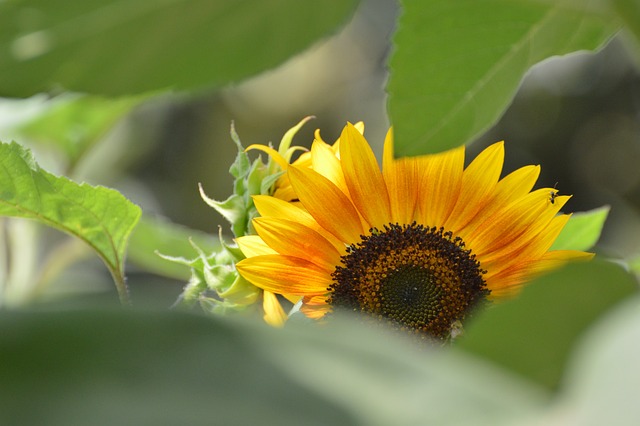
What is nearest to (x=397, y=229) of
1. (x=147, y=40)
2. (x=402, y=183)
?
(x=402, y=183)

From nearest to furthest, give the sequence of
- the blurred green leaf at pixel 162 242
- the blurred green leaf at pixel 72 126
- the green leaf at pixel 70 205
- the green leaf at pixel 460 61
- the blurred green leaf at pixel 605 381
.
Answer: the blurred green leaf at pixel 605 381
the green leaf at pixel 460 61
the green leaf at pixel 70 205
the blurred green leaf at pixel 162 242
the blurred green leaf at pixel 72 126

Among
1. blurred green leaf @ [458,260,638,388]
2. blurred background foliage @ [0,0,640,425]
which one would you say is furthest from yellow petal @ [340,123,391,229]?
blurred green leaf @ [458,260,638,388]

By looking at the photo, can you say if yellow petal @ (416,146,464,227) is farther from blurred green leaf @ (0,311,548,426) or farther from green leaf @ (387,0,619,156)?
blurred green leaf @ (0,311,548,426)

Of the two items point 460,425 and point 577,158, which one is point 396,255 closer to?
point 460,425

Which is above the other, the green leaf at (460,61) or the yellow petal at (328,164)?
the yellow petal at (328,164)

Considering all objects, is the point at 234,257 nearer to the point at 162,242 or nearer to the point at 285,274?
the point at 285,274

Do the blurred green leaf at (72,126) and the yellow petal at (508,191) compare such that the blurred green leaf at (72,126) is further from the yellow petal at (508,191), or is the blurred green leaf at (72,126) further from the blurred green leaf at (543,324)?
the blurred green leaf at (543,324)

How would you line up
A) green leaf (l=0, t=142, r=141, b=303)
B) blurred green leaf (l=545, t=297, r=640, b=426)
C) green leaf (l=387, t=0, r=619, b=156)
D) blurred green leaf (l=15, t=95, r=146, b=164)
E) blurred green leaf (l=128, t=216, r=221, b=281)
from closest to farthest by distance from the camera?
blurred green leaf (l=545, t=297, r=640, b=426) < green leaf (l=387, t=0, r=619, b=156) < green leaf (l=0, t=142, r=141, b=303) < blurred green leaf (l=128, t=216, r=221, b=281) < blurred green leaf (l=15, t=95, r=146, b=164)

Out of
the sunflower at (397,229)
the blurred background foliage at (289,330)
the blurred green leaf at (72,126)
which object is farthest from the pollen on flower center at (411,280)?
the blurred green leaf at (72,126)
